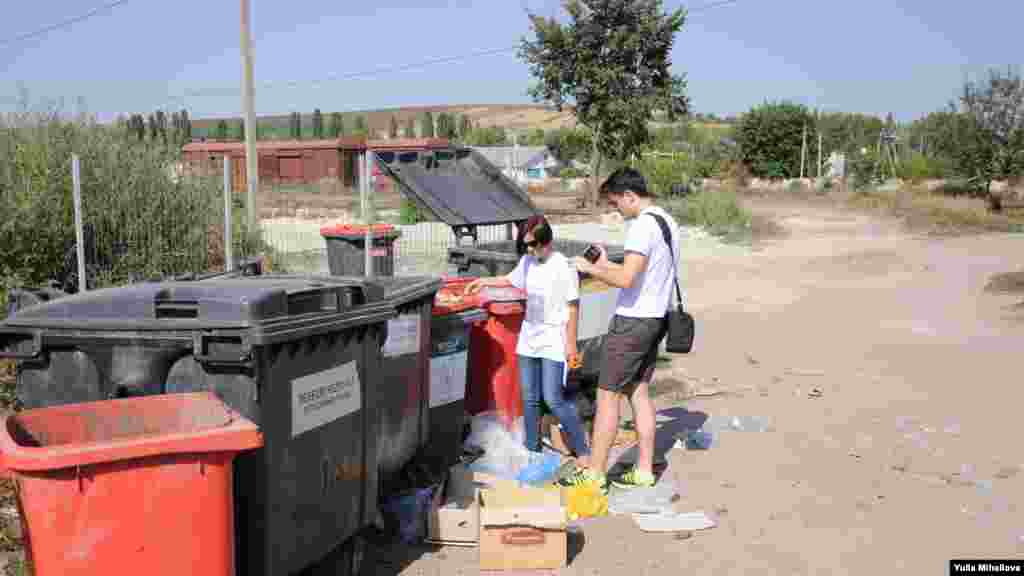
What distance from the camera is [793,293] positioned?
14.8 m

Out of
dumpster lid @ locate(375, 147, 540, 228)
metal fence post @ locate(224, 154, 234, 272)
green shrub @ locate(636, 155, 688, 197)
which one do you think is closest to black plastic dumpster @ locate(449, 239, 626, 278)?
dumpster lid @ locate(375, 147, 540, 228)

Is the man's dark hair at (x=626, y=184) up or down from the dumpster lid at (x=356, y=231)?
up

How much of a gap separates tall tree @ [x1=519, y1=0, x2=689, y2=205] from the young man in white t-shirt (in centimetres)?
2867

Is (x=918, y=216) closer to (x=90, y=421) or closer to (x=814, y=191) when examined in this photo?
(x=814, y=191)

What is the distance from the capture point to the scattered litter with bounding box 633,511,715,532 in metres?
4.96

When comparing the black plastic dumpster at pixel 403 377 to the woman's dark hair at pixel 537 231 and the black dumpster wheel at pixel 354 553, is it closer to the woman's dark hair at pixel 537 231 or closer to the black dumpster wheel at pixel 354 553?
the black dumpster wheel at pixel 354 553

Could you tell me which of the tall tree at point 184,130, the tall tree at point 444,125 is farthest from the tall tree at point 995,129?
the tall tree at point 444,125

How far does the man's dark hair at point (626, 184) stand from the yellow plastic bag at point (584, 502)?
164cm

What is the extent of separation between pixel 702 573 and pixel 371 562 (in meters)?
1.57

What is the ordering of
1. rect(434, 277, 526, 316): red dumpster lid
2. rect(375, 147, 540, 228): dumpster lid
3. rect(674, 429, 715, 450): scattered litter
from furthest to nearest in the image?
rect(375, 147, 540, 228): dumpster lid → rect(674, 429, 715, 450): scattered litter → rect(434, 277, 526, 316): red dumpster lid

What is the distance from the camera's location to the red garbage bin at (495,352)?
602cm

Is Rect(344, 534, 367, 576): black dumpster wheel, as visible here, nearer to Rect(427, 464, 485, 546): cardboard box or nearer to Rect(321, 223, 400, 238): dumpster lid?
Rect(427, 464, 485, 546): cardboard box

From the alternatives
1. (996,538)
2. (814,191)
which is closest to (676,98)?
(814,191)

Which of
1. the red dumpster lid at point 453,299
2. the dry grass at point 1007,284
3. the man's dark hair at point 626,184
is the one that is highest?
the man's dark hair at point 626,184
